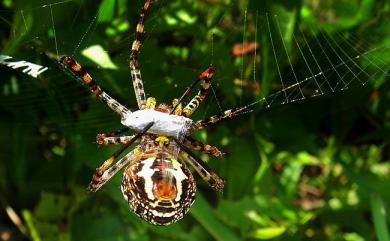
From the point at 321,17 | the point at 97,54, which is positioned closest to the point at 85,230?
the point at 97,54

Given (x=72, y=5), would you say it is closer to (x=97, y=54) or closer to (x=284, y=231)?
(x=97, y=54)

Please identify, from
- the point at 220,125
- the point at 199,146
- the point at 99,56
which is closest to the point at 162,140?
the point at 199,146

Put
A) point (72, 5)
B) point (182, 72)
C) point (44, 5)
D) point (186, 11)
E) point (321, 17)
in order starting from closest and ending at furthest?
1. point (44, 5)
2. point (72, 5)
3. point (182, 72)
4. point (186, 11)
5. point (321, 17)

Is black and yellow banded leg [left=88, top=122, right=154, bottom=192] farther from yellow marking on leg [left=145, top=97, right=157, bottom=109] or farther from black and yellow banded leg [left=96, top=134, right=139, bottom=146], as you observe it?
yellow marking on leg [left=145, top=97, right=157, bottom=109]

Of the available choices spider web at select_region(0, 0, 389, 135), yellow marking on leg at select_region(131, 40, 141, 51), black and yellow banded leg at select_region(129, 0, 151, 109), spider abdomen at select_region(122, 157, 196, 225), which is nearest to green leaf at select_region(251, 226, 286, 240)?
spider web at select_region(0, 0, 389, 135)

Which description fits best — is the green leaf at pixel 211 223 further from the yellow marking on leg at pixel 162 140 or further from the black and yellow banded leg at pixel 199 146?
the yellow marking on leg at pixel 162 140

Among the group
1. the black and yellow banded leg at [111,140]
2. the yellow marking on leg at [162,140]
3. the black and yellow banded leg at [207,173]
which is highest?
the yellow marking on leg at [162,140]

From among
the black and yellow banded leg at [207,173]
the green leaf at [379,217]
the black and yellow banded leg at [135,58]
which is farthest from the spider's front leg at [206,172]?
the green leaf at [379,217]

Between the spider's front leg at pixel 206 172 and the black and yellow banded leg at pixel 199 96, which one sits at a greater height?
the black and yellow banded leg at pixel 199 96
